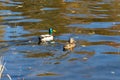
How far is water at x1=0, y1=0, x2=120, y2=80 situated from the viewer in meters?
15.8

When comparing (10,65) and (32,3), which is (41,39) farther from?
(32,3)

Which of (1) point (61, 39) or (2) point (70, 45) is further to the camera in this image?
(1) point (61, 39)

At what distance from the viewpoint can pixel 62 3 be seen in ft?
99.8

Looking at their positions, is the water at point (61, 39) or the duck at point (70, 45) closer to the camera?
the water at point (61, 39)

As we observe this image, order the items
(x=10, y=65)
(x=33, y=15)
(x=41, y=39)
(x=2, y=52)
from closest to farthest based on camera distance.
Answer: (x=10, y=65) < (x=2, y=52) < (x=41, y=39) < (x=33, y=15)

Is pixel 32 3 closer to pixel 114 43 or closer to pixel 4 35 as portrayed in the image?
pixel 4 35

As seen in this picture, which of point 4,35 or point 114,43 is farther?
point 4,35

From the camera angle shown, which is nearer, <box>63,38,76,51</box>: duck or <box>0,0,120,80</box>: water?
<box>0,0,120,80</box>: water

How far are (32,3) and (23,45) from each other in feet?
40.4

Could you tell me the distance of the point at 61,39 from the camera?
2033 cm

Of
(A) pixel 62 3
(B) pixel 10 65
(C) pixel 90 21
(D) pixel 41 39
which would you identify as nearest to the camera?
(B) pixel 10 65

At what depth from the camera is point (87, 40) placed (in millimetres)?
20031

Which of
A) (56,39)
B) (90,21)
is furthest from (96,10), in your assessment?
(56,39)

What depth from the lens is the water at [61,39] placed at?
15.8 metres
